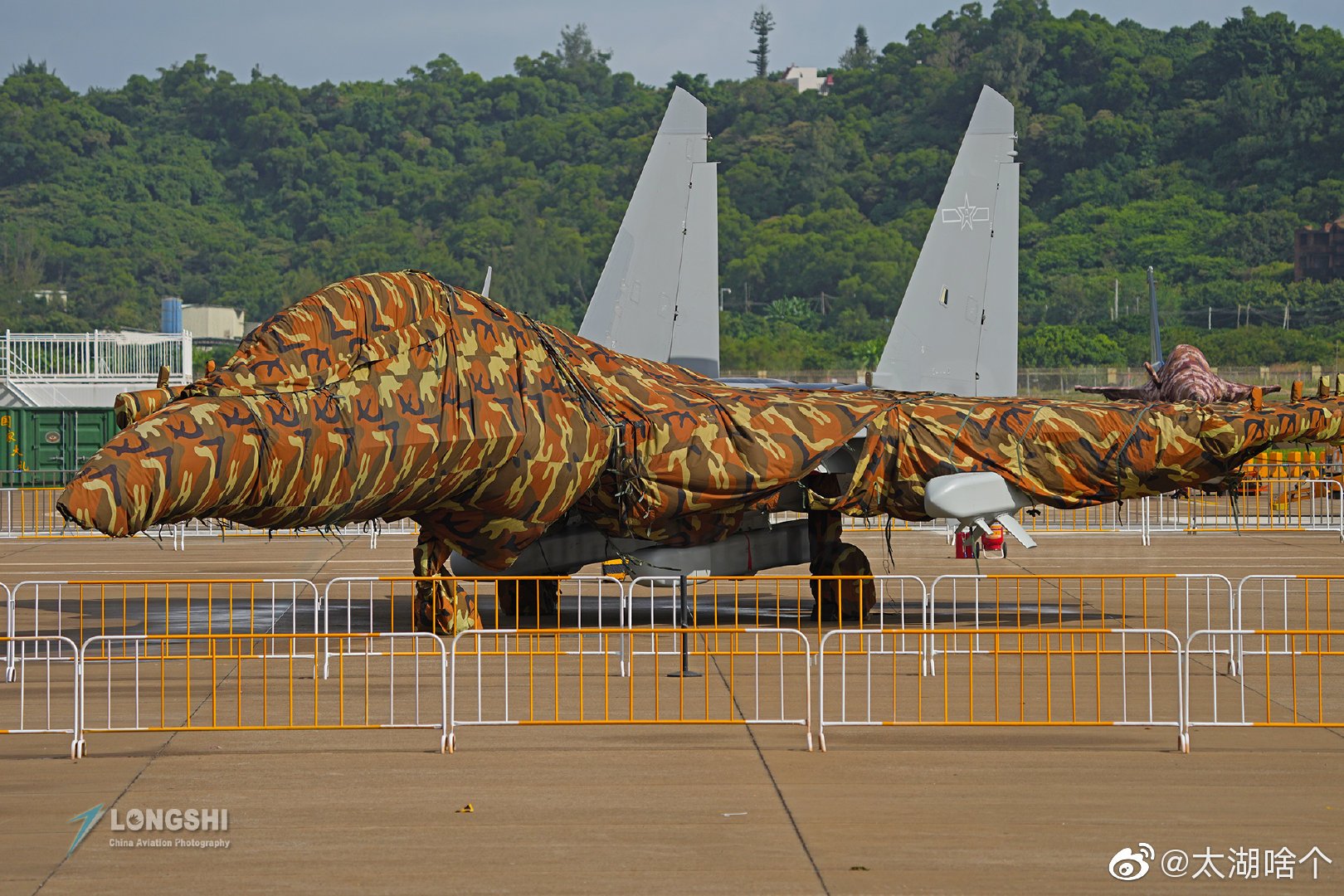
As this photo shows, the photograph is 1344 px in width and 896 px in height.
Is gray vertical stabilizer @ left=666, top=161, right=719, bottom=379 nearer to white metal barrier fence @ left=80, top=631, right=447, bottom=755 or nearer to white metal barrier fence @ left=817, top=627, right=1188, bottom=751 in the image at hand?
white metal barrier fence @ left=817, top=627, right=1188, bottom=751

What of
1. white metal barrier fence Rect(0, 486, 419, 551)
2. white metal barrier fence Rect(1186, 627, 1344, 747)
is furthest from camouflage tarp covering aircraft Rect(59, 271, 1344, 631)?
white metal barrier fence Rect(0, 486, 419, 551)

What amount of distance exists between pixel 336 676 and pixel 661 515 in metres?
4.11

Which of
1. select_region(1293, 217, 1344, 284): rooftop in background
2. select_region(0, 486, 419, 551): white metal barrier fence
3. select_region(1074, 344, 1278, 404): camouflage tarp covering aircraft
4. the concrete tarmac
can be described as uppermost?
select_region(1293, 217, 1344, 284): rooftop in background

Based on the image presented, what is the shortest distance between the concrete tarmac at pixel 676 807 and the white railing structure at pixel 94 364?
43.5 meters

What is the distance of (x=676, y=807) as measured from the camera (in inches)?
432

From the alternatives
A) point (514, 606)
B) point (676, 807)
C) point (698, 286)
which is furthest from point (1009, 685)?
point (698, 286)

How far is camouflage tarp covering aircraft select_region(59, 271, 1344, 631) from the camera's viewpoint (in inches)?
616

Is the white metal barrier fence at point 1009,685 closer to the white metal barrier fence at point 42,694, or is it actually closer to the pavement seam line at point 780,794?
the pavement seam line at point 780,794

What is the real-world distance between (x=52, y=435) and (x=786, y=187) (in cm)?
9506

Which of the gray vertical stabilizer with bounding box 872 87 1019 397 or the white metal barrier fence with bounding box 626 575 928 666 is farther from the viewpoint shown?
the gray vertical stabilizer with bounding box 872 87 1019 397

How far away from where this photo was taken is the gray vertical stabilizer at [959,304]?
2698 cm

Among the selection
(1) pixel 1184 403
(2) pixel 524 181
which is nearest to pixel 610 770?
(1) pixel 1184 403

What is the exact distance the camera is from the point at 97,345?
195 feet

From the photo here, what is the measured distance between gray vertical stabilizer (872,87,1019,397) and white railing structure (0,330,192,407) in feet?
107
